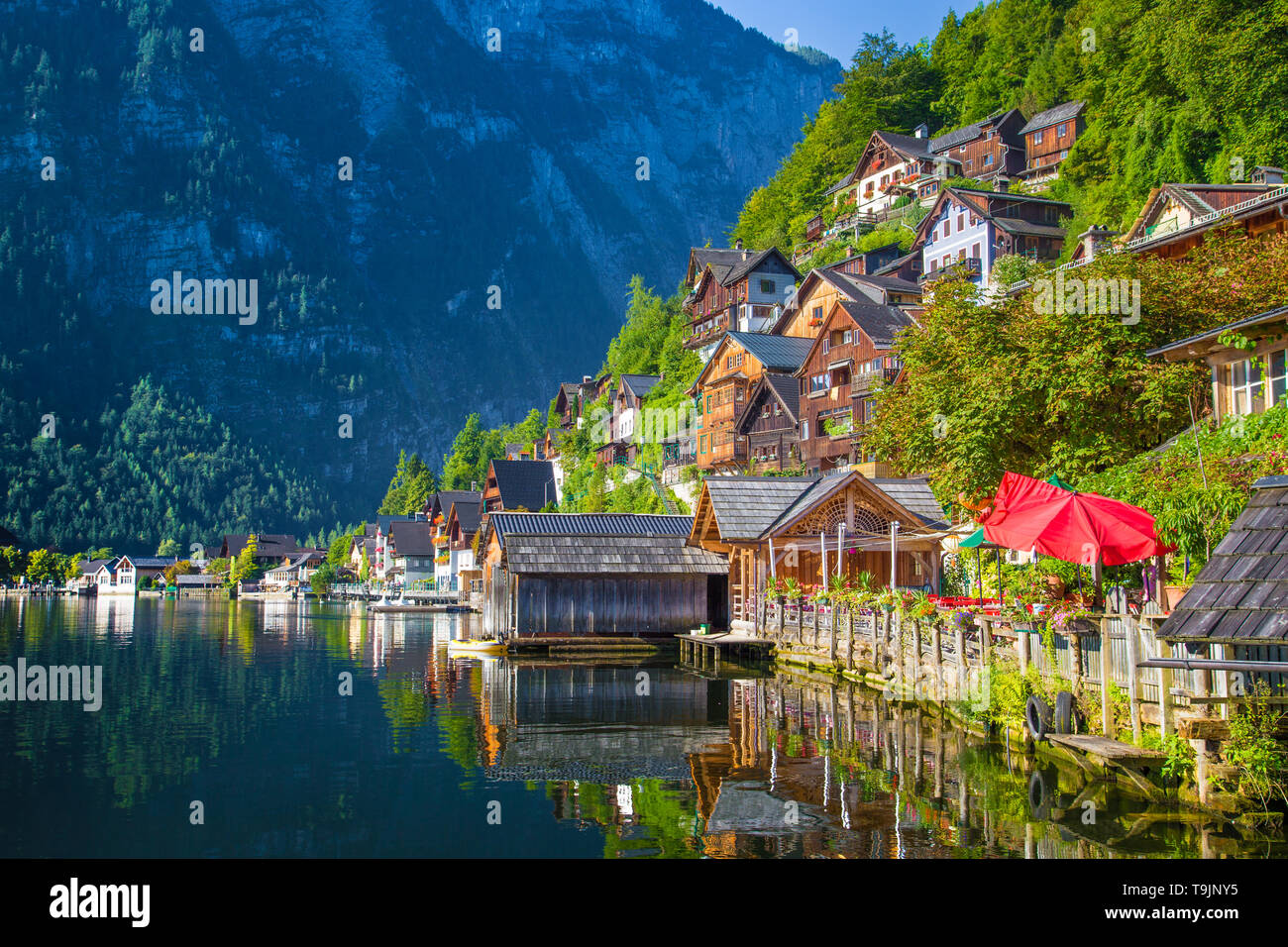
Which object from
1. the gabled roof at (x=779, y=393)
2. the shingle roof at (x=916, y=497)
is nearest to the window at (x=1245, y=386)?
the shingle roof at (x=916, y=497)

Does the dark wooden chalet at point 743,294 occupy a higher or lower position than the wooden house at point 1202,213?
higher

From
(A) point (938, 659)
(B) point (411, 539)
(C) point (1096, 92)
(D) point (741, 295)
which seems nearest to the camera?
(A) point (938, 659)

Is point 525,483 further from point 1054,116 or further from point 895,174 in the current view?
point 1054,116

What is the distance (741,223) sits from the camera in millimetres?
121312

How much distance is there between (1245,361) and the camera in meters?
22.4

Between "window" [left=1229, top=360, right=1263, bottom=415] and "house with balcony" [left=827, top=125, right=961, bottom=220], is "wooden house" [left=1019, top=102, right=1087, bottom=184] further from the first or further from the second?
"window" [left=1229, top=360, right=1263, bottom=415]

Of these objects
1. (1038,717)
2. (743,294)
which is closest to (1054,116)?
(743,294)

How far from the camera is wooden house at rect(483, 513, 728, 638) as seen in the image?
41312mm

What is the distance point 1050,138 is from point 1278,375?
72478 mm

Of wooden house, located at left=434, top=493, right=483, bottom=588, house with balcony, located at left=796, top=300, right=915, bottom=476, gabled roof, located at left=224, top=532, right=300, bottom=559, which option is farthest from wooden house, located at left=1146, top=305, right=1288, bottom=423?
gabled roof, located at left=224, top=532, right=300, bottom=559

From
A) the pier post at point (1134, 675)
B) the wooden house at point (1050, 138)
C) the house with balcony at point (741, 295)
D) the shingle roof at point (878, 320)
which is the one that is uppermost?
the wooden house at point (1050, 138)

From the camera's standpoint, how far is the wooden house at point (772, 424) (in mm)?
65562

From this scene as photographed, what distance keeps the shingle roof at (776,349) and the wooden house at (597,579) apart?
28691 mm

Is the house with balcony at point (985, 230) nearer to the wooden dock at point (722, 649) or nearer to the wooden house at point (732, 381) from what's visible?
the wooden house at point (732, 381)
